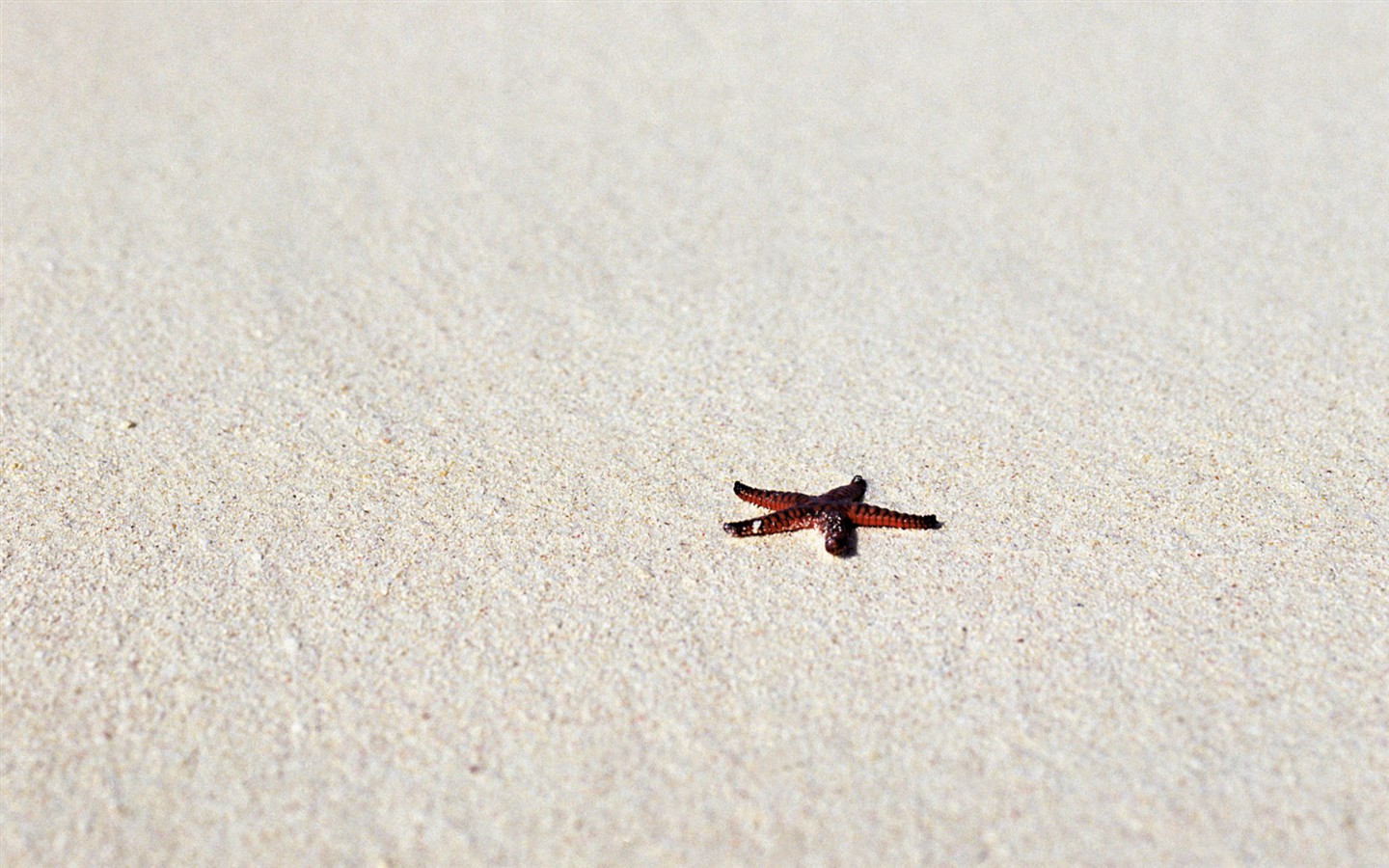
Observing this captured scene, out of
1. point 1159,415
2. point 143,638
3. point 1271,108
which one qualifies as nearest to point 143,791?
point 143,638

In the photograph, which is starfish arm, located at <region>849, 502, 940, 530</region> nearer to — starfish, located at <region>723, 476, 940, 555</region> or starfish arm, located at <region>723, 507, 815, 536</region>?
starfish, located at <region>723, 476, 940, 555</region>

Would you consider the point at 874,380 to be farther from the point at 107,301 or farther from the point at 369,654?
the point at 107,301

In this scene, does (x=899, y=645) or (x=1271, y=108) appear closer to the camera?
(x=899, y=645)

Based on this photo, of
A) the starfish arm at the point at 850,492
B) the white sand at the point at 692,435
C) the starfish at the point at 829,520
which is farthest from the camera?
the starfish arm at the point at 850,492

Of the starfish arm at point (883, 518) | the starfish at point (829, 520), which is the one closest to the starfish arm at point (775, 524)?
the starfish at point (829, 520)

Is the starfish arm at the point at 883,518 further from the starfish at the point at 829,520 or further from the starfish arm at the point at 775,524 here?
the starfish arm at the point at 775,524

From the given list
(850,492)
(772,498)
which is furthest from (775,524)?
(850,492)
